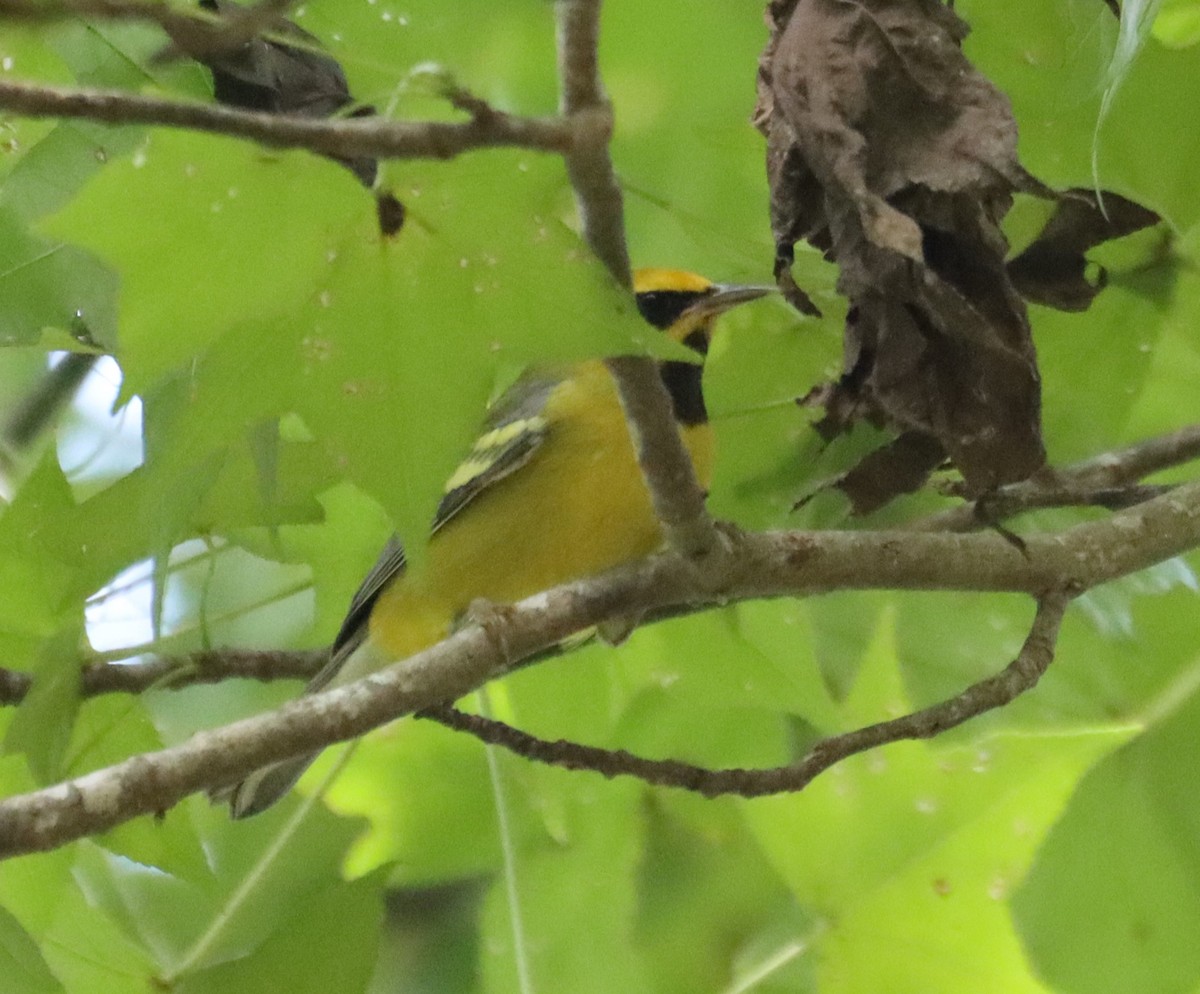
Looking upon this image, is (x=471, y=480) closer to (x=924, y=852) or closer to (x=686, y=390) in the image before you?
(x=686, y=390)

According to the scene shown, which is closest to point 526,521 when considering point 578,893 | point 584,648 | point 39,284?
point 584,648

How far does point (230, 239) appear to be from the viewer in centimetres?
73

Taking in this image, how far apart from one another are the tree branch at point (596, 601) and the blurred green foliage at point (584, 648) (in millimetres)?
179

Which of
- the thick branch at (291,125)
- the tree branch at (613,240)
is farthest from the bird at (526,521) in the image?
the thick branch at (291,125)

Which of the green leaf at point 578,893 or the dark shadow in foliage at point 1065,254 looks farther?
the green leaf at point 578,893

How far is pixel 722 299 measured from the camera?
178 cm

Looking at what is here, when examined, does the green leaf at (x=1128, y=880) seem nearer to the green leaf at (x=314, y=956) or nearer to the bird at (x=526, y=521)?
the bird at (x=526, y=521)

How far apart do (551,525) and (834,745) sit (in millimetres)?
617

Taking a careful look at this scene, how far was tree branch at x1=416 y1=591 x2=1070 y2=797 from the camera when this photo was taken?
1130 millimetres

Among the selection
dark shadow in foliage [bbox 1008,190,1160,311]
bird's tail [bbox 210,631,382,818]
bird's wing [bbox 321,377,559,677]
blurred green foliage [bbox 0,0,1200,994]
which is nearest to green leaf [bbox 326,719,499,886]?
blurred green foliage [bbox 0,0,1200,994]

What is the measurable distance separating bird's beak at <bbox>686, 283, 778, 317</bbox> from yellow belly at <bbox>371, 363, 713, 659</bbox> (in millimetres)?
167

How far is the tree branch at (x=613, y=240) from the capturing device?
0.65 m

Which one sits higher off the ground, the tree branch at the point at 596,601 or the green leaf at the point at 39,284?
the green leaf at the point at 39,284

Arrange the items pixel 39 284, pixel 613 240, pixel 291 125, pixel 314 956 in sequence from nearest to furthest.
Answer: pixel 291 125, pixel 613 240, pixel 39 284, pixel 314 956
